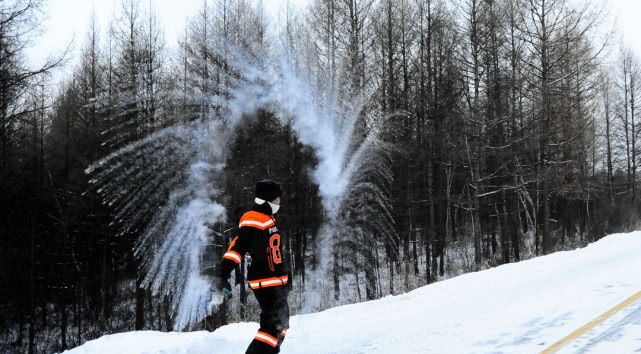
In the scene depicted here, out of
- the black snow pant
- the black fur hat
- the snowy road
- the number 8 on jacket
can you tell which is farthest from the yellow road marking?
the black fur hat

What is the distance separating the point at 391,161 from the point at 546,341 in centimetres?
1446

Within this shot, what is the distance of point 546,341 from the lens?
15.1 feet

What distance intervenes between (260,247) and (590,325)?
387 centimetres

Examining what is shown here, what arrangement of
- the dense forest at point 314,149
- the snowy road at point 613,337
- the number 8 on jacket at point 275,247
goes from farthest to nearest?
the dense forest at point 314,149 → the snowy road at point 613,337 → the number 8 on jacket at point 275,247

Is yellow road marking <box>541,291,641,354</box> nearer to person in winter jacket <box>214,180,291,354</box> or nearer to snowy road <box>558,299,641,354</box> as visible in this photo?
snowy road <box>558,299,641,354</box>

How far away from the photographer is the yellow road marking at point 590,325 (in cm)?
436

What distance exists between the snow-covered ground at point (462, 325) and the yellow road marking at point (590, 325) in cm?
6

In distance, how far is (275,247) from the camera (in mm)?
3938

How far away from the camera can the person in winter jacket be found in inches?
150

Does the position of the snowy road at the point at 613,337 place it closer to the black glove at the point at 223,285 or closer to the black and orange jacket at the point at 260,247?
the black and orange jacket at the point at 260,247

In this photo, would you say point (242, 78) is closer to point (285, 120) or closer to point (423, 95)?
point (285, 120)

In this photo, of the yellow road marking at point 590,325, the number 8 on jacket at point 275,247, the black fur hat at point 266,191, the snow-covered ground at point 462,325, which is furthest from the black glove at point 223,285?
the yellow road marking at point 590,325

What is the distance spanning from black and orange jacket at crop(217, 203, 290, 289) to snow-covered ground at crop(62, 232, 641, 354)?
1.57 metres

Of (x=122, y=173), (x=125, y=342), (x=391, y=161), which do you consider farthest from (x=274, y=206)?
(x=391, y=161)
